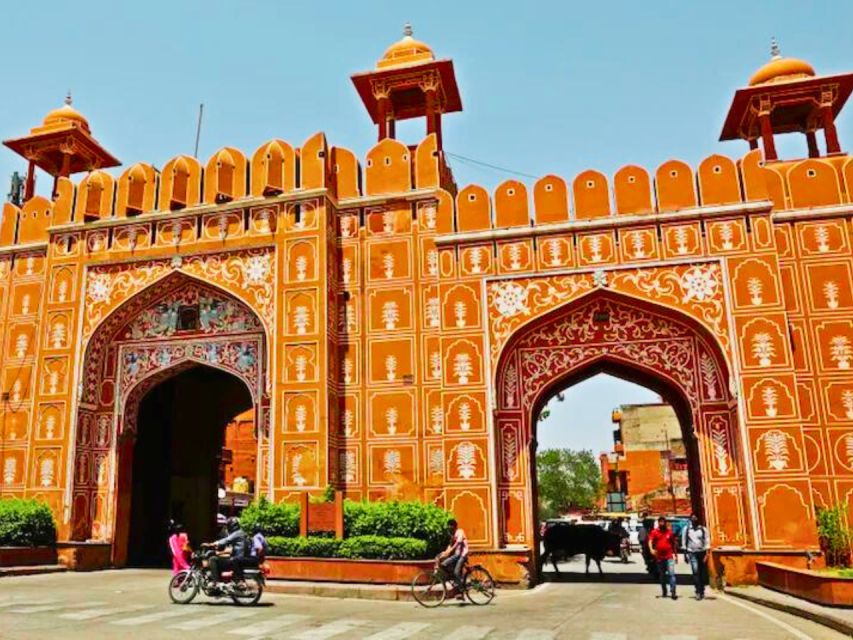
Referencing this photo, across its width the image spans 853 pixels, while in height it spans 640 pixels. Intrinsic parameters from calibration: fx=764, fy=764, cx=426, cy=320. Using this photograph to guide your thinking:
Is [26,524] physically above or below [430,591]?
above

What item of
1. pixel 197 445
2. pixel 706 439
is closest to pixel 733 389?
pixel 706 439

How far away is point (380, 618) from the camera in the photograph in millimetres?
8969

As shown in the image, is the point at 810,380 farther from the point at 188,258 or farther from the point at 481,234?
the point at 188,258

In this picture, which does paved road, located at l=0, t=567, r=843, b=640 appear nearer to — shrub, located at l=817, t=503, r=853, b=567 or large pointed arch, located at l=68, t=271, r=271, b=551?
shrub, located at l=817, t=503, r=853, b=567

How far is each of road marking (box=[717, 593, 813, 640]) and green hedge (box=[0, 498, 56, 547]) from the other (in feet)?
39.9

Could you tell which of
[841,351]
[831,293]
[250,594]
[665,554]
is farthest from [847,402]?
[250,594]

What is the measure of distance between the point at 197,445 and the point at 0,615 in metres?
12.3

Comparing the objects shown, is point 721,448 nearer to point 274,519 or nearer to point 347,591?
point 347,591

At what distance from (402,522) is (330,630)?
4.35 m

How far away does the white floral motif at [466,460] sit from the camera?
13.2 m

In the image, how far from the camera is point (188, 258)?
15.8m

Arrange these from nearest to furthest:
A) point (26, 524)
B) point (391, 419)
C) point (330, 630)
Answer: point (330, 630) < point (391, 419) < point (26, 524)

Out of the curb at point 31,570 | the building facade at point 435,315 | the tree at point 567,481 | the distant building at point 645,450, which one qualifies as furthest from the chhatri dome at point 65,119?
the tree at point 567,481

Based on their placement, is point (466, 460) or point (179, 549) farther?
point (466, 460)
